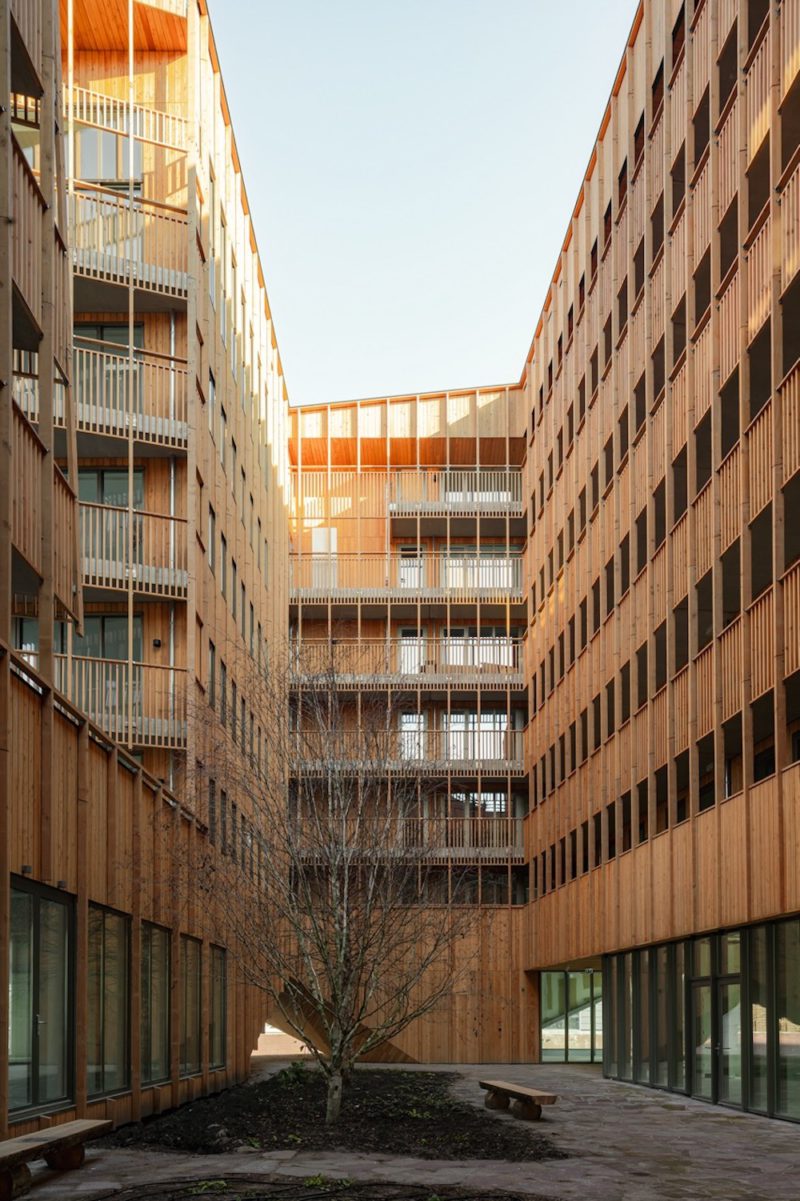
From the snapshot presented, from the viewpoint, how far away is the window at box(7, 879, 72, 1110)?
15.6 metres

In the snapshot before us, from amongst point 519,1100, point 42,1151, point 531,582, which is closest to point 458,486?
point 531,582

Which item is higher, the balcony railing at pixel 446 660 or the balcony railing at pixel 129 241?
the balcony railing at pixel 129 241

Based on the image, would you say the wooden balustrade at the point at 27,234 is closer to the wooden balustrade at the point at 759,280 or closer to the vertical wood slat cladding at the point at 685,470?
the vertical wood slat cladding at the point at 685,470

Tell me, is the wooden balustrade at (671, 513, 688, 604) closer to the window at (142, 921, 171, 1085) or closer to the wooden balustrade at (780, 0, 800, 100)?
the wooden balustrade at (780, 0, 800, 100)

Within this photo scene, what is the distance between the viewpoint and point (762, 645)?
23.6 m

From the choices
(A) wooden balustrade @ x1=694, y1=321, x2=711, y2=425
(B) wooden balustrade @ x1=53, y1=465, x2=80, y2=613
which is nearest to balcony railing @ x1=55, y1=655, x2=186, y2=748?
(B) wooden balustrade @ x1=53, y1=465, x2=80, y2=613

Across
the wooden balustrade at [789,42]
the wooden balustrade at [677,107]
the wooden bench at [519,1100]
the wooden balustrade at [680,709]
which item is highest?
the wooden balustrade at [677,107]

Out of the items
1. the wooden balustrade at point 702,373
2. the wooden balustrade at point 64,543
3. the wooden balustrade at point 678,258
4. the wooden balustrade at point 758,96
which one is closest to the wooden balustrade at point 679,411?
the wooden balustrade at point 702,373

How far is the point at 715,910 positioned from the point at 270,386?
2701 centimetres

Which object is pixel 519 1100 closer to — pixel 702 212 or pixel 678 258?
pixel 702 212

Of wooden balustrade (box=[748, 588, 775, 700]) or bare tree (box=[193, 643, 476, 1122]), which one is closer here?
bare tree (box=[193, 643, 476, 1122])

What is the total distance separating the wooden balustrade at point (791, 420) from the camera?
2181cm

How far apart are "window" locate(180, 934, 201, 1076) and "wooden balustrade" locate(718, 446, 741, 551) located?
1173cm

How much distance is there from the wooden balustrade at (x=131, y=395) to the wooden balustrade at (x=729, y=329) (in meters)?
10.3
